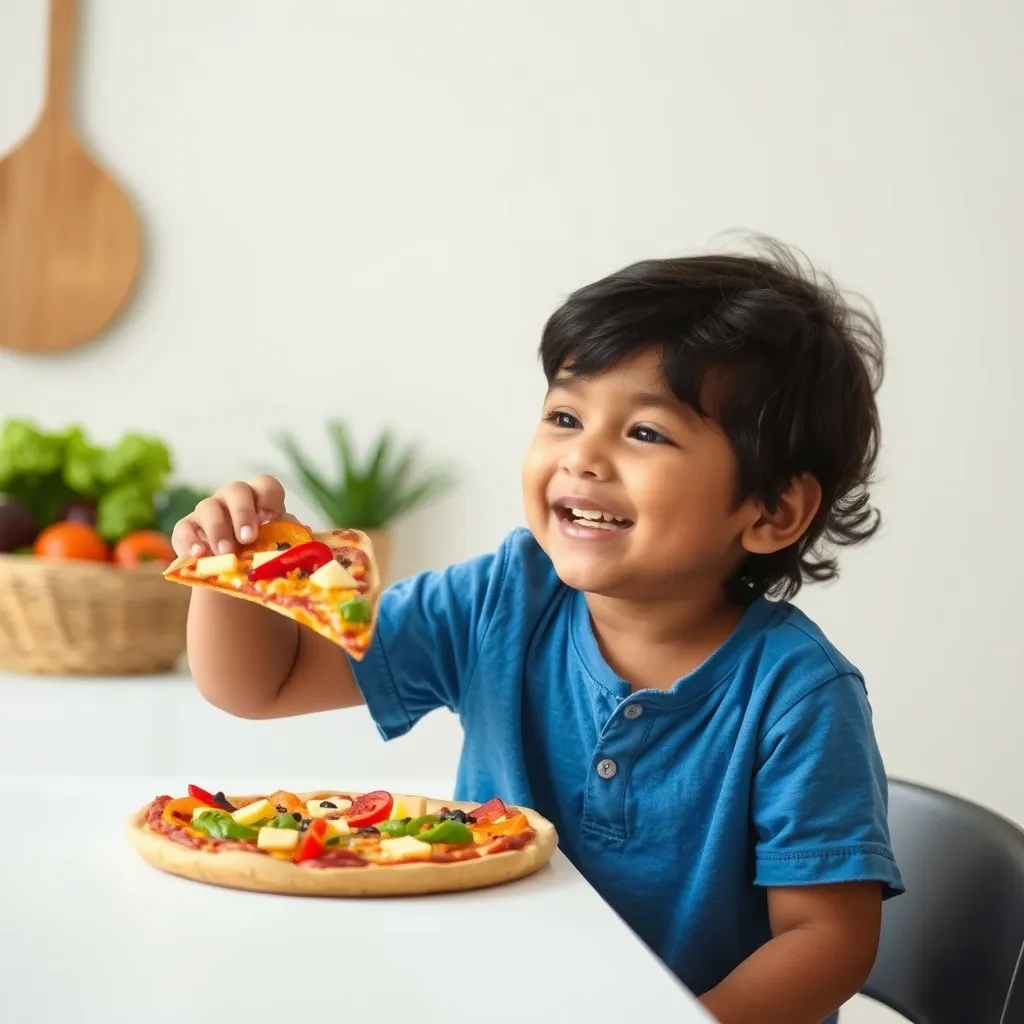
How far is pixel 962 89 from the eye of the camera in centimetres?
280

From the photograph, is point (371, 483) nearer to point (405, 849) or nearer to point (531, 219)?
point (531, 219)

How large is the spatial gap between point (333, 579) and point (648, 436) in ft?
1.06

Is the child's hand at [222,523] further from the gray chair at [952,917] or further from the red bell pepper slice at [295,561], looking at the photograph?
the gray chair at [952,917]

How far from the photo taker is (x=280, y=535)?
44.5 inches

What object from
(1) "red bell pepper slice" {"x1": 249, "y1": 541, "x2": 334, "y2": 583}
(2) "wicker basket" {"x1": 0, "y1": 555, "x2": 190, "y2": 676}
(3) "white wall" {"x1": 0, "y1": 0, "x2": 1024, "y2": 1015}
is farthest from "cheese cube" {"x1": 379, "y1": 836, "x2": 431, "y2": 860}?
(3) "white wall" {"x1": 0, "y1": 0, "x2": 1024, "y2": 1015}

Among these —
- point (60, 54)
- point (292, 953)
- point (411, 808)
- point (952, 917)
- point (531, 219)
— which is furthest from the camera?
point (531, 219)

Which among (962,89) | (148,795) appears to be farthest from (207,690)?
(962,89)

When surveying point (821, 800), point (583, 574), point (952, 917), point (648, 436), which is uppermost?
point (648, 436)

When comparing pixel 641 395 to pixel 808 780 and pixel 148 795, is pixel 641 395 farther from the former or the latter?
pixel 148 795

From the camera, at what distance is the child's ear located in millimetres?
1253

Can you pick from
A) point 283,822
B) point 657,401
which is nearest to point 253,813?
point 283,822

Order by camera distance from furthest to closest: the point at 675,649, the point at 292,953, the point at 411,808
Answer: the point at 675,649 < the point at 411,808 < the point at 292,953

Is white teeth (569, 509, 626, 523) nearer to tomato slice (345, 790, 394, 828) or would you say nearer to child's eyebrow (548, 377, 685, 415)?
child's eyebrow (548, 377, 685, 415)

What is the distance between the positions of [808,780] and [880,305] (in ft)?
6.17
